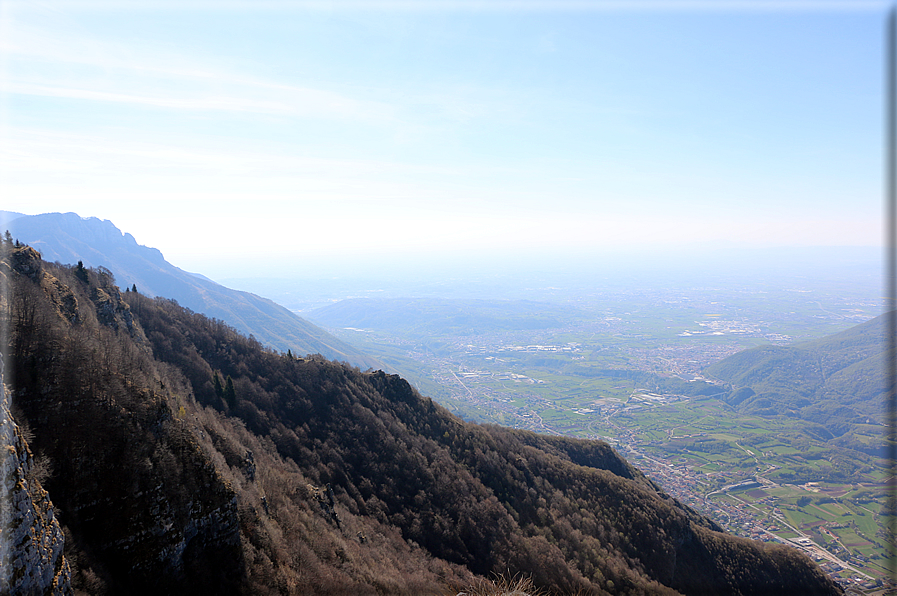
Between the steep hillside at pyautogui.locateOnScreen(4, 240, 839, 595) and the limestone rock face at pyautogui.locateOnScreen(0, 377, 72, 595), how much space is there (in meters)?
5.19

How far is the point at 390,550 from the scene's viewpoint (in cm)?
3594

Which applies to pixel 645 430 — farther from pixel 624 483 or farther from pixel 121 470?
pixel 121 470

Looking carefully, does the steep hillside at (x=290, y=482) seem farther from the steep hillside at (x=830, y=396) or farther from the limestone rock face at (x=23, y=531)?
the steep hillside at (x=830, y=396)

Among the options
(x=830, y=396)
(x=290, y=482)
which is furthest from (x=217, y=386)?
(x=830, y=396)

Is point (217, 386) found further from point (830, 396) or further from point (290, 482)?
point (830, 396)

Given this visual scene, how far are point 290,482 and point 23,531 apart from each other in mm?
29105

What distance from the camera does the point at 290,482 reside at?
3588 cm

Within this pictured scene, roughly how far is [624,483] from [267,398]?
54881mm

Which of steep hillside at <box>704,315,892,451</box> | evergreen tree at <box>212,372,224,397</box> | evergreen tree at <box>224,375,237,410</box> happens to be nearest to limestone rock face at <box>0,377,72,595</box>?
evergreen tree at <box>224,375,237,410</box>

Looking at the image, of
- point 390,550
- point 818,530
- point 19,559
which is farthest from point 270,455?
point 818,530

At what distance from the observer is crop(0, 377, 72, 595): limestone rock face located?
9086 mm

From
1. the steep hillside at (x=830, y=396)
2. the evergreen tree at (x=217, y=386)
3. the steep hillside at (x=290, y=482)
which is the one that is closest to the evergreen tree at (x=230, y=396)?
the steep hillside at (x=290, y=482)

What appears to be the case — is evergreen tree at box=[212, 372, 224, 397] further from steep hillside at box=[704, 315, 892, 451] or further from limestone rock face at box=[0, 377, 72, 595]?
steep hillside at box=[704, 315, 892, 451]

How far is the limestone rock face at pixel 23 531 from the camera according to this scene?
29.8ft
